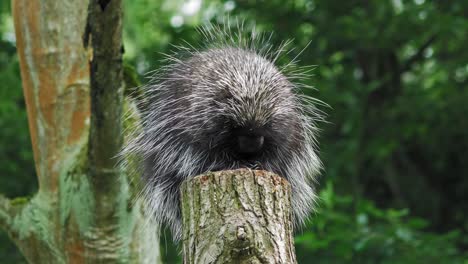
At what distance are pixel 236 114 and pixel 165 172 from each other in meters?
0.57

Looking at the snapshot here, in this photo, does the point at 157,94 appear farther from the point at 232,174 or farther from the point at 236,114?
the point at 232,174

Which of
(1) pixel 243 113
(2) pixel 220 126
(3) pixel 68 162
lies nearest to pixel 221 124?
(2) pixel 220 126

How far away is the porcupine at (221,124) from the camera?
2.85 meters

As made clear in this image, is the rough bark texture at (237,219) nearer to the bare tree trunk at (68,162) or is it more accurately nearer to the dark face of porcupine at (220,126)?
the dark face of porcupine at (220,126)

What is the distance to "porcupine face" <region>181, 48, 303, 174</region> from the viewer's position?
110 inches

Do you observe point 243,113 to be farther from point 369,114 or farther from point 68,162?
point 369,114

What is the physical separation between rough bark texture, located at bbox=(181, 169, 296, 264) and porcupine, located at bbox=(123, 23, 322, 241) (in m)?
0.57

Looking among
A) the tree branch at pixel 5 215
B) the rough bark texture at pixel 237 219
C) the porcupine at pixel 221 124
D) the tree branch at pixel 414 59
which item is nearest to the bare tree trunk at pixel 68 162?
the tree branch at pixel 5 215

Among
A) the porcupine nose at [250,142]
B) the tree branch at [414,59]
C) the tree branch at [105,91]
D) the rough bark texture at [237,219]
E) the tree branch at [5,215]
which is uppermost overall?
the tree branch at [414,59]

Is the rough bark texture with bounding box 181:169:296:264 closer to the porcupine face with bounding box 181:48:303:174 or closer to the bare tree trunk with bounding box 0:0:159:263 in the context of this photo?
the porcupine face with bounding box 181:48:303:174

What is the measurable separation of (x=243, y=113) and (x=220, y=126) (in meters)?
0.14

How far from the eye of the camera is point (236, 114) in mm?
2787

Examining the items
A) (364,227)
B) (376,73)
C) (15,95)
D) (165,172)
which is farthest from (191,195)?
(376,73)

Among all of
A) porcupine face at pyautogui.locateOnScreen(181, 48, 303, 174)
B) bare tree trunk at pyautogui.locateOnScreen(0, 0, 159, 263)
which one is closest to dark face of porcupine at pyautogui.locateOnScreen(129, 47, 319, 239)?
porcupine face at pyautogui.locateOnScreen(181, 48, 303, 174)
